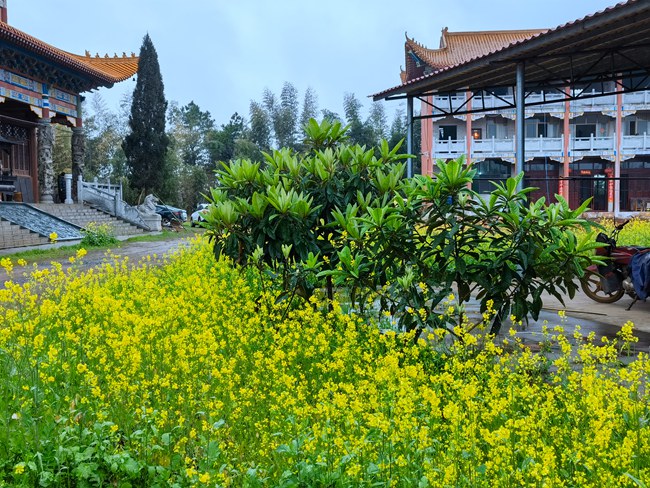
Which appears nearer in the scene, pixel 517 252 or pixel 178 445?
pixel 178 445

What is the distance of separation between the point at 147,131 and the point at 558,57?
935 inches

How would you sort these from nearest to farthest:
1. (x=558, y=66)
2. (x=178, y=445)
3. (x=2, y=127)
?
(x=178, y=445) < (x=558, y=66) < (x=2, y=127)

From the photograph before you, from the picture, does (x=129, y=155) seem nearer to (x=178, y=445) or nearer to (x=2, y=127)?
(x=2, y=127)

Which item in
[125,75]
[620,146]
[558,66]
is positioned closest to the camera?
[558,66]

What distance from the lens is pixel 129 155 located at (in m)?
30.0

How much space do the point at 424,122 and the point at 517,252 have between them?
2821 centimetres

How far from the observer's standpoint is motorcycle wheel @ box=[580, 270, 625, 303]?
24.1ft

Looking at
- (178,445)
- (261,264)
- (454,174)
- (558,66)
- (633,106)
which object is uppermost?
(633,106)

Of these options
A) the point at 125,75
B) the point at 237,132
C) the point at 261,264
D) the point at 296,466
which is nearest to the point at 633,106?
the point at 125,75

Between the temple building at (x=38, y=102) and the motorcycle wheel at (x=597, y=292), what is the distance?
17324mm

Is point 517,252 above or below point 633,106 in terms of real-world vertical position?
below

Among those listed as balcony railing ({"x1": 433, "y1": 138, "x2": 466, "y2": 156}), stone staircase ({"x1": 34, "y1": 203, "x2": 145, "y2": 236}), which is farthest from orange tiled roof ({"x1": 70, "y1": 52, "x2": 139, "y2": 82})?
balcony railing ({"x1": 433, "y1": 138, "x2": 466, "y2": 156})

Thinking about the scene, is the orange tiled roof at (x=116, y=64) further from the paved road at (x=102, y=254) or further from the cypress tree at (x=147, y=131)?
the paved road at (x=102, y=254)

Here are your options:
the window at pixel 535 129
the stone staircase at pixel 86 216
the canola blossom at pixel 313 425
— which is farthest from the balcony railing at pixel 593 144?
the canola blossom at pixel 313 425
